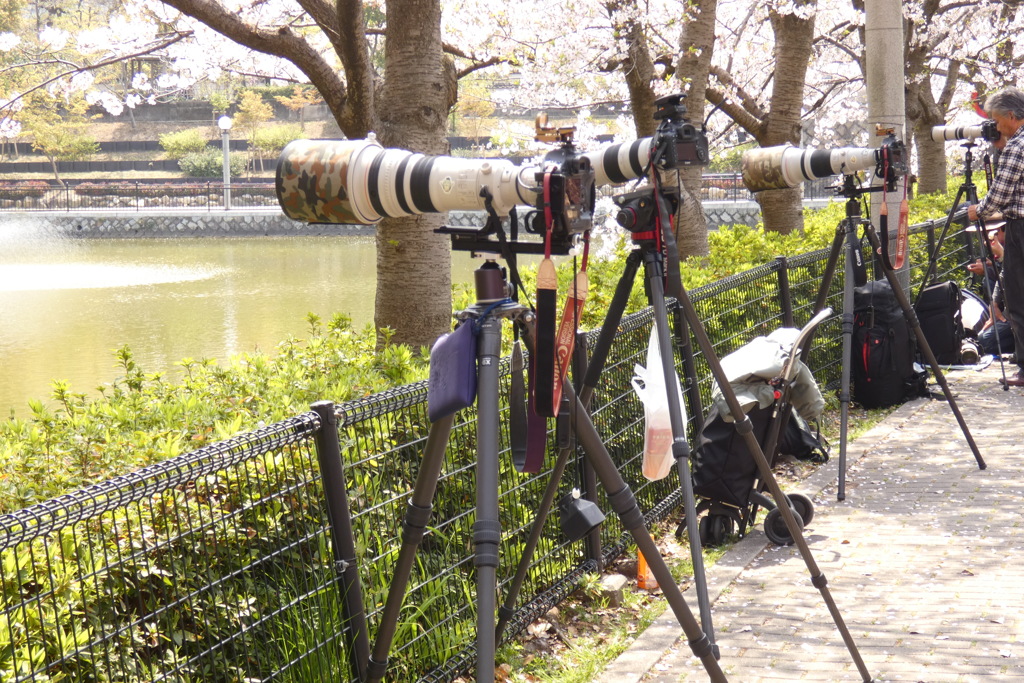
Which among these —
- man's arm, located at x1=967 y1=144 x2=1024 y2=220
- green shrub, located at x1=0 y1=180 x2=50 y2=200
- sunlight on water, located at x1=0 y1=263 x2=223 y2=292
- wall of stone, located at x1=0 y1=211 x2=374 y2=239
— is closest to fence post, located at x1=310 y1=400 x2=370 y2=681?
man's arm, located at x1=967 y1=144 x2=1024 y2=220

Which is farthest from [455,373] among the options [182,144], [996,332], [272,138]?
[182,144]

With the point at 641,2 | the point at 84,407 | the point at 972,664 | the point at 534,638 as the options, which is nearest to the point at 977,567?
the point at 972,664

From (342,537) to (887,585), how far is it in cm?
254

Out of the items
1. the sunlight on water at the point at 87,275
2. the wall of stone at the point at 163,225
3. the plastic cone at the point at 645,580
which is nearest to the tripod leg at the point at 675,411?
the plastic cone at the point at 645,580

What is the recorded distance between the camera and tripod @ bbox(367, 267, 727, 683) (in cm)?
243

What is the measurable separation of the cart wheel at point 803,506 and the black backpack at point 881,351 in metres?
2.55

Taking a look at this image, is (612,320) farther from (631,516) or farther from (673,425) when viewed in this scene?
(631,516)

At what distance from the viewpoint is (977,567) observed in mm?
4672

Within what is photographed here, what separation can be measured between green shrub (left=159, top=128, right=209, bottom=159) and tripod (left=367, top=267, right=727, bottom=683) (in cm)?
6360

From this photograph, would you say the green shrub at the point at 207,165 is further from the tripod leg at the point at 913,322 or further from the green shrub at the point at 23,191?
the tripod leg at the point at 913,322

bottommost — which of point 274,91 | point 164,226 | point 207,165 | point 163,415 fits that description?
point 163,415

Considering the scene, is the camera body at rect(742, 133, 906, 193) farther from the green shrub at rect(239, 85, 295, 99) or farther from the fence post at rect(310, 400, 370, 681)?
the green shrub at rect(239, 85, 295, 99)

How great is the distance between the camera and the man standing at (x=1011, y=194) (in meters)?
7.02

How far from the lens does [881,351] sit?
7.60 m
